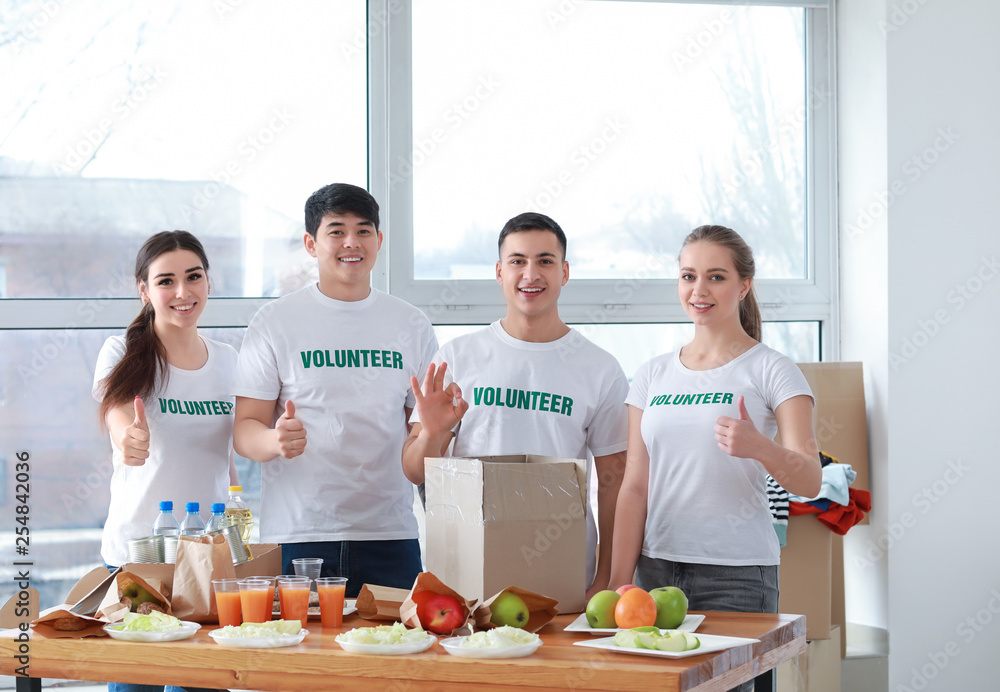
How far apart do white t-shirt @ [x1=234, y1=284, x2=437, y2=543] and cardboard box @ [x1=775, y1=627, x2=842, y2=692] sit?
1.50 m

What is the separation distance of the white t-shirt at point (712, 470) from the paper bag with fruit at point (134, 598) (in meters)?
1.01

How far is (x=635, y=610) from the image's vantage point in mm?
1490

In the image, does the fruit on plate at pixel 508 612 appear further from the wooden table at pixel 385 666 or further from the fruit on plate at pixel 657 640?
the fruit on plate at pixel 657 640

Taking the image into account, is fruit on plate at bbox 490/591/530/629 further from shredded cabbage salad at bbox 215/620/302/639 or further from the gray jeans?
the gray jeans

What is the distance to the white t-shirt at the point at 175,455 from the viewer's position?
2.28m

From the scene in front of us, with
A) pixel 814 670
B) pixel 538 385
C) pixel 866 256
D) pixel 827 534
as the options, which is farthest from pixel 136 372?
pixel 866 256

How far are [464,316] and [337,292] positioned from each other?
115cm

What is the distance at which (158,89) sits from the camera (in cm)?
326

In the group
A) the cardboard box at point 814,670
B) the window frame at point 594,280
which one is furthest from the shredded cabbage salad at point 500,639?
the window frame at point 594,280

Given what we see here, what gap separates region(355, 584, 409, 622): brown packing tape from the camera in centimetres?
161

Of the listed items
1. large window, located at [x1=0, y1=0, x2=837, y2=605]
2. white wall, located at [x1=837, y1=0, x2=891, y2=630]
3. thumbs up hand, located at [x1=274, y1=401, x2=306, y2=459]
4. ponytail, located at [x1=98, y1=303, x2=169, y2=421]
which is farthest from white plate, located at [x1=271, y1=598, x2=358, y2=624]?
white wall, located at [x1=837, y1=0, x2=891, y2=630]

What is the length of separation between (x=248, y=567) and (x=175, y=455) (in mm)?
732

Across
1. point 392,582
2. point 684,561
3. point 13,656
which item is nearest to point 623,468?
point 684,561

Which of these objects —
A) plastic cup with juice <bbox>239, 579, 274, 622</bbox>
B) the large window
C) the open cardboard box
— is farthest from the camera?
the large window
